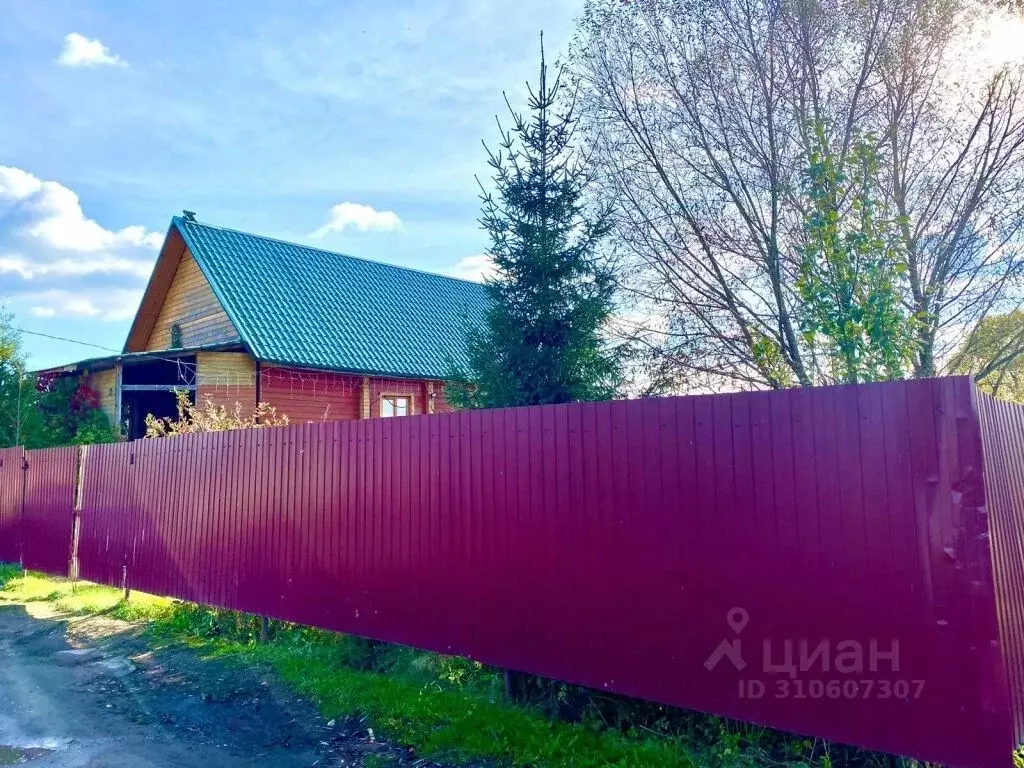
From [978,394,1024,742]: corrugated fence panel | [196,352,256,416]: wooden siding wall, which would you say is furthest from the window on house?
[978,394,1024,742]: corrugated fence panel

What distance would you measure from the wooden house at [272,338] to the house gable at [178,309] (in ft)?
0.08

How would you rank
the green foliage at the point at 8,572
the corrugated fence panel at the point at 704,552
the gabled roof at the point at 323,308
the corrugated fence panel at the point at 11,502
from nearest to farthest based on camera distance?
the corrugated fence panel at the point at 704,552 → the green foliage at the point at 8,572 → the corrugated fence panel at the point at 11,502 → the gabled roof at the point at 323,308

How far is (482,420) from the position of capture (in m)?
4.89

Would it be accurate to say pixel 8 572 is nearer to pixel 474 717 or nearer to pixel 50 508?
pixel 50 508

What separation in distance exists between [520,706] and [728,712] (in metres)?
1.55

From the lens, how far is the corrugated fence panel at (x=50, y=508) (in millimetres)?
9875

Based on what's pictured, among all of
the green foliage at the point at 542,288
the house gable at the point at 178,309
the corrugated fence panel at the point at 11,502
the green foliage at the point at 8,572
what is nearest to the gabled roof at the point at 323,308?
the house gable at the point at 178,309

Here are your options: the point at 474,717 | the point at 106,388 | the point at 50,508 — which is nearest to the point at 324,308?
the point at 106,388

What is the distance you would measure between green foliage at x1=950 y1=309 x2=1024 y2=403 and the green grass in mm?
5026

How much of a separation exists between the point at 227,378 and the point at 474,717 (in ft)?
35.6

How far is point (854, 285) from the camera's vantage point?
4.93m

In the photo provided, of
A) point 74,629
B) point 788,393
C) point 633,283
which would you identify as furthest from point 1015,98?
point 74,629

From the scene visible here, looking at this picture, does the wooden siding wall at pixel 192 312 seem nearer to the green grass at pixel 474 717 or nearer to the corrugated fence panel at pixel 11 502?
the corrugated fence panel at pixel 11 502

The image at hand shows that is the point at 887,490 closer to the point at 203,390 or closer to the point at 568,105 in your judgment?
the point at 568,105
